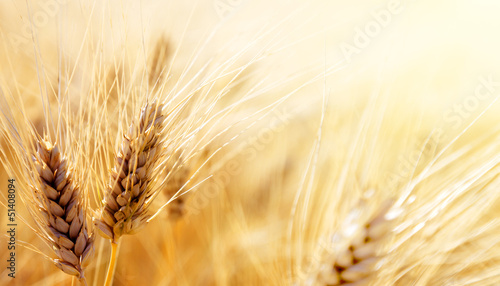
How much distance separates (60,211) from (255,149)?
0.72 meters

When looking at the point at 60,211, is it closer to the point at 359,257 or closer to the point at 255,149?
the point at 359,257

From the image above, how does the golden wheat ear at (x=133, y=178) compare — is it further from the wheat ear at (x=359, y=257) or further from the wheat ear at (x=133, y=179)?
the wheat ear at (x=359, y=257)

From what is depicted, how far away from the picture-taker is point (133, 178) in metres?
0.62

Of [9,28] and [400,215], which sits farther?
[9,28]

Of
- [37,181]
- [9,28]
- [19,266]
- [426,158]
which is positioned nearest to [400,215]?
[426,158]

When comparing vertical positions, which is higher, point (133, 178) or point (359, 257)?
point (133, 178)

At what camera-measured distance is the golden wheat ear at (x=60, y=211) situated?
1.97 feet

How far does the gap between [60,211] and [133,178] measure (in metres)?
0.12

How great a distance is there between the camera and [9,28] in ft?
3.91

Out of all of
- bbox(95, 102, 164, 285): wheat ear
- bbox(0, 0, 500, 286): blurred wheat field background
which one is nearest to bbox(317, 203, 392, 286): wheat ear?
bbox(0, 0, 500, 286): blurred wheat field background

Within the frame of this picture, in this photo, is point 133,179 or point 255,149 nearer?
point 133,179

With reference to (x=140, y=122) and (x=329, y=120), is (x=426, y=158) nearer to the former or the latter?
(x=329, y=120)

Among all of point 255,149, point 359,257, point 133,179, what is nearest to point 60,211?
point 133,179

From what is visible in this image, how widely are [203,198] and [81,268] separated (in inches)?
23.6
